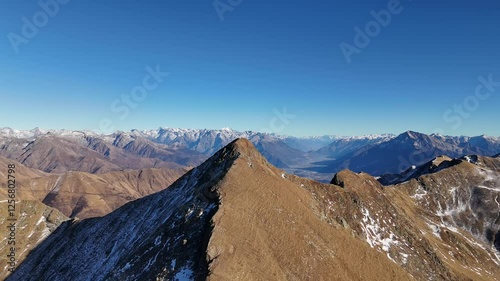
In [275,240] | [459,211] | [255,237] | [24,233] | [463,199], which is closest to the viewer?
[255,237]

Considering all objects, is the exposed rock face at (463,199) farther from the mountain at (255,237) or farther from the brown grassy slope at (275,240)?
the brown grassy slope at (275,240)

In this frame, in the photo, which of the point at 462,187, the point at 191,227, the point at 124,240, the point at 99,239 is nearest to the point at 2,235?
the point at 99,239

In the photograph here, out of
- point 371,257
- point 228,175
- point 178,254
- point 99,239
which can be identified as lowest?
point 99,239

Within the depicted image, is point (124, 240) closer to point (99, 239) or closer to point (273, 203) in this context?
point (99, 239)

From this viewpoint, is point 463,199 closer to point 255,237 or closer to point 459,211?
point 459,211

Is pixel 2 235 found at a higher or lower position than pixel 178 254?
lower

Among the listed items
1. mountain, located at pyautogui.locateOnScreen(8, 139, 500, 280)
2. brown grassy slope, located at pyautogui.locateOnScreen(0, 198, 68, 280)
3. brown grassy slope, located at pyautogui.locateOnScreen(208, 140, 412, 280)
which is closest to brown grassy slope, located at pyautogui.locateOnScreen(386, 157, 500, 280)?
mountain, located at pyautogui.locateOnScreen(8, 139, 500, 280)

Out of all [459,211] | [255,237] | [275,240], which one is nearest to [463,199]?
[459,211]
